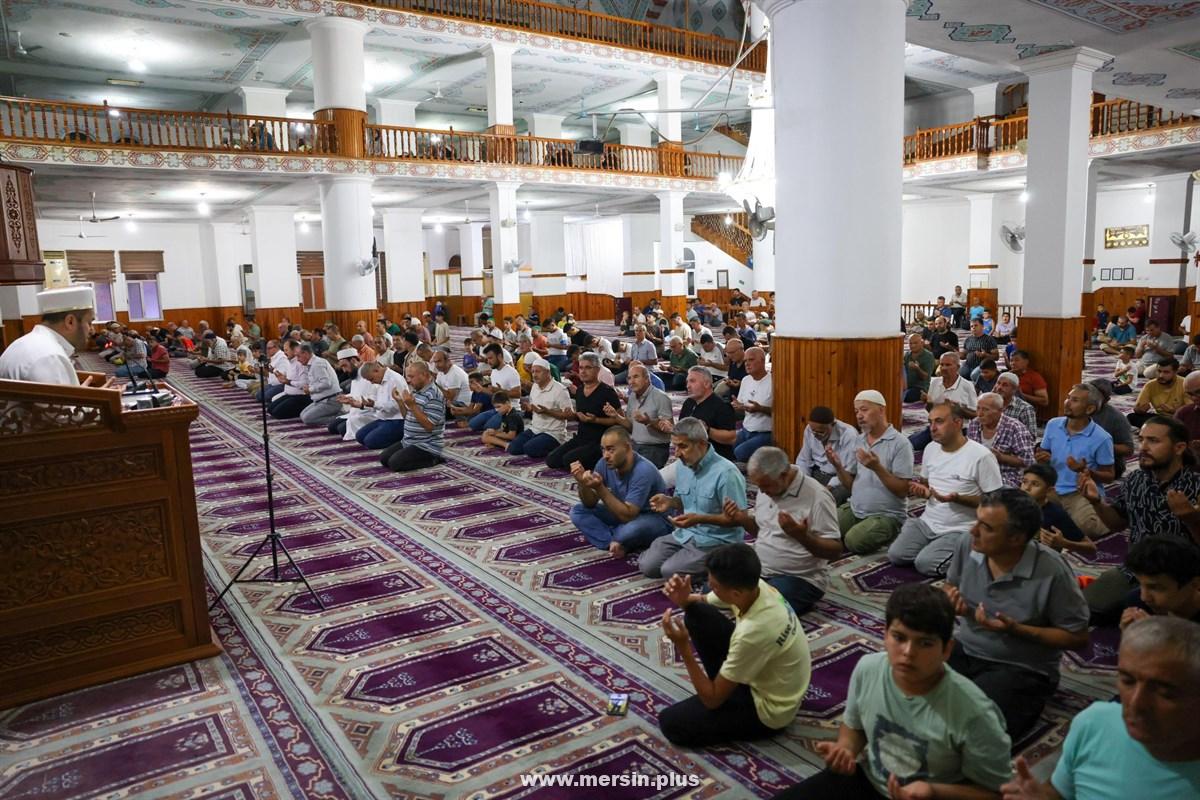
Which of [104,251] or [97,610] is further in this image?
[104,251]

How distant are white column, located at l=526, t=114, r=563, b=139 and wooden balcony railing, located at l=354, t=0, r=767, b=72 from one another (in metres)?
3.75

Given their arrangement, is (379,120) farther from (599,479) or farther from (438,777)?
(438,777)

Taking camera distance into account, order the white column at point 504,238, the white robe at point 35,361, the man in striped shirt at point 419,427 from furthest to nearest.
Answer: the white column at point 504,238
the man in striped shirt at point 419,427
the white robe at point 35,361

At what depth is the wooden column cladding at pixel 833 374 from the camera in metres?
4.96

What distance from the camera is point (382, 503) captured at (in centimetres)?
544

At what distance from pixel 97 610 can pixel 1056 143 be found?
766cm

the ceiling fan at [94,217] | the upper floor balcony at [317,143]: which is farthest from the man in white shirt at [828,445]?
the ceiling fan at [94,217]

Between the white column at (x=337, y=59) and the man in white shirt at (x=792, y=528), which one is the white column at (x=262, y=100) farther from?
the man in white shirt at (x=792, y=528)

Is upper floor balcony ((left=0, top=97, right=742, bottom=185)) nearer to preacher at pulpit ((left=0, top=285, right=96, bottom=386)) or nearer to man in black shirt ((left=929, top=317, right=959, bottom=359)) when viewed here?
man in black shirt ((left=929, top=317, right=959, bottom=359))

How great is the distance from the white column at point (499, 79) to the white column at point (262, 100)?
Answer: 14.9ft

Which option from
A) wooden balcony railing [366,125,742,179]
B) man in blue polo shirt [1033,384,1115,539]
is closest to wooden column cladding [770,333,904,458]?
man in blue polo shirt [1033,384,1115,539]

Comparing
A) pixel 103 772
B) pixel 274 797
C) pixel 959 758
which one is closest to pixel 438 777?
pixel 274 797

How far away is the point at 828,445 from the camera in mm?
4648

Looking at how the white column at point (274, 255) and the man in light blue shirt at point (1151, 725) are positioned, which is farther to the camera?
the white column at point (274, 255)
